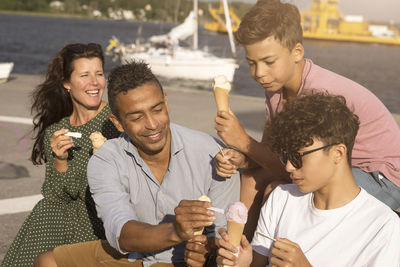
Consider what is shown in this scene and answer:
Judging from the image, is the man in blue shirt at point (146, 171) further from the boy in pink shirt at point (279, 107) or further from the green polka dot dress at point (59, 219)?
the green polka dot dress at point (59, 219)

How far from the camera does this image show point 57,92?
4.96 m

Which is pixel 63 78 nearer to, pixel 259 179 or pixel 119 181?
pixel 119 181

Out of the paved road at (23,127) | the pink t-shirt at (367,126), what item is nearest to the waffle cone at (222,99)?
the pink t-shirt at (367,126)

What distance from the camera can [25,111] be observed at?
12.3 m

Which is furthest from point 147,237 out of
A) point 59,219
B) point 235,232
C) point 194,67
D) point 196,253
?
point 194,67

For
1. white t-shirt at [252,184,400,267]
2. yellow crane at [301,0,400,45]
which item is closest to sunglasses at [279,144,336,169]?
white t-shirt at [252,184,400,267]

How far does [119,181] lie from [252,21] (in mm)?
1373

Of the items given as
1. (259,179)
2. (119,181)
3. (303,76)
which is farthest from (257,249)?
(303,76)

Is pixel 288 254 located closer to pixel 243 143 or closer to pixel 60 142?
pixel 243 143

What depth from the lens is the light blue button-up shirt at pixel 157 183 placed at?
11.6 ft

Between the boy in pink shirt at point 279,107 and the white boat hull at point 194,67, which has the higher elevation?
the boy in pink shirt at point 279,107

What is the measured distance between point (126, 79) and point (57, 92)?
1637mm

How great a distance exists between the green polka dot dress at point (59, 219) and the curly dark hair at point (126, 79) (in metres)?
1.04

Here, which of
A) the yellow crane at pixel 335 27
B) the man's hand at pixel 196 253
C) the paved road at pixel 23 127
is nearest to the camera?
the man's hand at pixel 196 253
